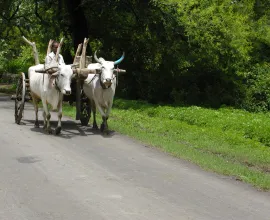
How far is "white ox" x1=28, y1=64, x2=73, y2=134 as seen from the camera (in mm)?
12922

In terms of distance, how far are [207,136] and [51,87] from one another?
467cm

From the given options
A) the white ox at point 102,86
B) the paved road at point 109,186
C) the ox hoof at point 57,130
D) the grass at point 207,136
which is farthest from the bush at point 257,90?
the paved road at point 109,186

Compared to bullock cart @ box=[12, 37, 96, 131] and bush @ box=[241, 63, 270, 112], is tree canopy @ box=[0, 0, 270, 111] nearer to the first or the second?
bush @ box=[241, 63, 270, 112]

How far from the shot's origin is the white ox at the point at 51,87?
1292 centimetres

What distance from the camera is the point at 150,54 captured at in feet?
81.7

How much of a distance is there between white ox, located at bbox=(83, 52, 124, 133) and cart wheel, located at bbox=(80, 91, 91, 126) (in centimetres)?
49

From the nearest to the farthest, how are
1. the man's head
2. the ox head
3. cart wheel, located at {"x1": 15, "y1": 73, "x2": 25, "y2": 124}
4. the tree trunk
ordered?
the ox head, the man's head, cart wheel, located at {"x1": 15, "y1": 73, "x2": 25, "y2": 124}, the tree trunk

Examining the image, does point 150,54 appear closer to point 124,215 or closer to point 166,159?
point 166,159

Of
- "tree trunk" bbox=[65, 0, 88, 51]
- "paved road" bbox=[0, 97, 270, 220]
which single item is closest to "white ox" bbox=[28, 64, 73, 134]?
"paved road" bbox=[0, 97, 270, 220]

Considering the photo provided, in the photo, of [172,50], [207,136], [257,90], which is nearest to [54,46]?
[207,136]

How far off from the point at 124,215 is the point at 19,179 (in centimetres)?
243

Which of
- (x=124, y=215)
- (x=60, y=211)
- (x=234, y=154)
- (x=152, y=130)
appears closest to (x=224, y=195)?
(x=124, y=215)

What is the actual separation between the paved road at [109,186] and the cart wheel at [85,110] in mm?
2882

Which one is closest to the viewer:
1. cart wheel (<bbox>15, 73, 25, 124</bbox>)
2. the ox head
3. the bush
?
the ox head
